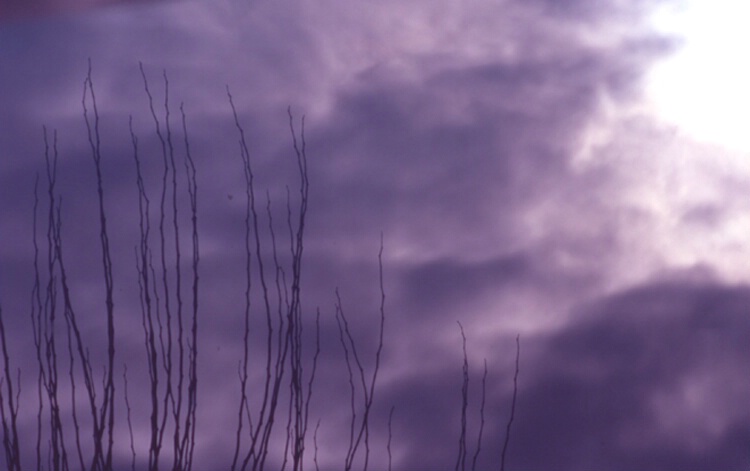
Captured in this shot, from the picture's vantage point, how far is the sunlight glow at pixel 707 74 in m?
3.82

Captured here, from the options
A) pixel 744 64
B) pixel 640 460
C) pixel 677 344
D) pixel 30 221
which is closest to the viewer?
pixel 30 221

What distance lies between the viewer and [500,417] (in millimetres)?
2945

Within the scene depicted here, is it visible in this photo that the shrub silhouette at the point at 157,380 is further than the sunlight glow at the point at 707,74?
No

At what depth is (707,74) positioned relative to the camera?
3846mm

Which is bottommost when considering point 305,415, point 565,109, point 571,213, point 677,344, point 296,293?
point 305,415

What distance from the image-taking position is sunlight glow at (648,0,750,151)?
3820mm

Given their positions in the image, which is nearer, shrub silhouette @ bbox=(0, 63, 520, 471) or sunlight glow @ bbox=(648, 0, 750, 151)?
shrub silhouette @ bbox=(0, 63, 520, 471)

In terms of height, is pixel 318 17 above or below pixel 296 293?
above

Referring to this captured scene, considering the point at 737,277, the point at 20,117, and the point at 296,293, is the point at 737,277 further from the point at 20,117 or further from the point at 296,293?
the point at 20,117

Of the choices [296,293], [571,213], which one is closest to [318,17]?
[571,213]

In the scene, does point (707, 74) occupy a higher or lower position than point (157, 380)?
higher

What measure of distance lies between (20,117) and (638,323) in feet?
8.29

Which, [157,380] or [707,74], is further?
[707,74]

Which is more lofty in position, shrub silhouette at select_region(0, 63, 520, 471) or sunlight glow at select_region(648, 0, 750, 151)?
sunlight glow at select_region(648, 0, 750, 151)
